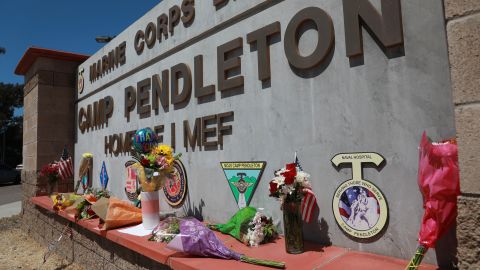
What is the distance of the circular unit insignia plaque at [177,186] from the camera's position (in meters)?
4.98

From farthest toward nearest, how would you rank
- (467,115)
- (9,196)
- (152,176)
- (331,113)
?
(9,196)
(152,176)
(331,113)
(467,115)

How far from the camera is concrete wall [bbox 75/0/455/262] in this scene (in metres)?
2.61

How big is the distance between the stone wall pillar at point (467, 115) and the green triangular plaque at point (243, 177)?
6.98 feet

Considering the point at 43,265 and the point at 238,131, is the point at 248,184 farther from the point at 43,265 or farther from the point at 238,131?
the point at 43,265

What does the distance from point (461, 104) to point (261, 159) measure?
2.21 m

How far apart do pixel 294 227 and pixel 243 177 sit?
1.13 m

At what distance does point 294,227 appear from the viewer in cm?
303

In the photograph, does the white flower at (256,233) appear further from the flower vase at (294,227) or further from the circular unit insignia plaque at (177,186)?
the circular unit insignia plaque at (177,186)

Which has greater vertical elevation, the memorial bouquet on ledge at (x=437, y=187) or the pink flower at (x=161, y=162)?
the pink flower at (x=161, y=162)

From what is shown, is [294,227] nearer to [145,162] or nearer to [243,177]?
[243,177]

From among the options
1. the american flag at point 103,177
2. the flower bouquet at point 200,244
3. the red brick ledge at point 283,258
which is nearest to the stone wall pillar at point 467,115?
the red brick ledge at point 283,258

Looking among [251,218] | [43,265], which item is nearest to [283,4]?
[251,218]

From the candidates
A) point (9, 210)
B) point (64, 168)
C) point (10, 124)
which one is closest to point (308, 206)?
point (64, 168)

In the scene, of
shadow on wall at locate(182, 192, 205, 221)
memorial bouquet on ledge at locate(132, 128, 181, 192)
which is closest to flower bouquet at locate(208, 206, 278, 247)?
shadow on wall at locate(182, 192, 205, 221)
